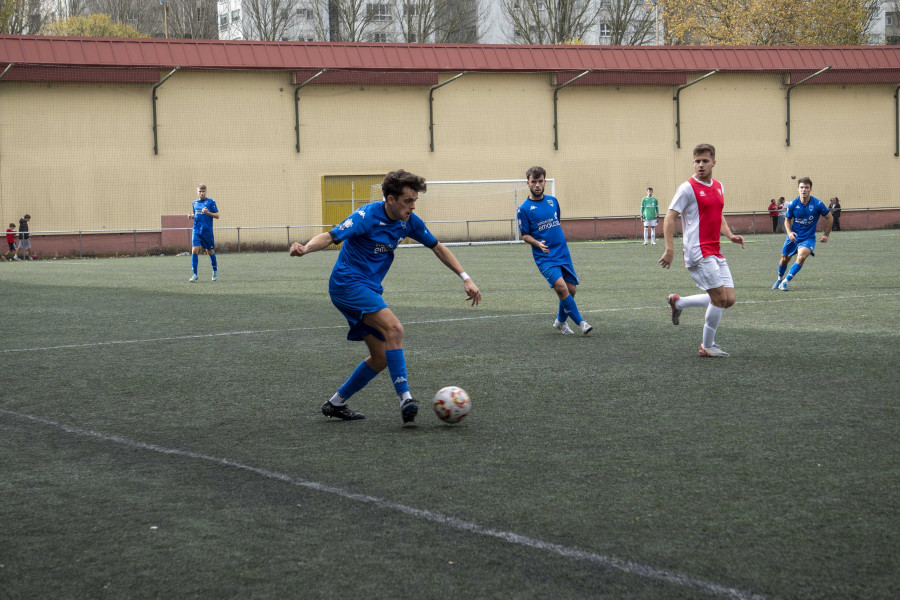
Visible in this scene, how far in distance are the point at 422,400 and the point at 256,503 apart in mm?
Result: 2532

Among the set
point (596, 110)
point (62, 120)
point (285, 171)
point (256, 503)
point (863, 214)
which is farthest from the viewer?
point (863, 214)

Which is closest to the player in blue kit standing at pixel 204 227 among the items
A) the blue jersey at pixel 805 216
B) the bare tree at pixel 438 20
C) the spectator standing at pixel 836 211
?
the blue jersey at pixel 805 216

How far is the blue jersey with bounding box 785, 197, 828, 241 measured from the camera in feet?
49.2

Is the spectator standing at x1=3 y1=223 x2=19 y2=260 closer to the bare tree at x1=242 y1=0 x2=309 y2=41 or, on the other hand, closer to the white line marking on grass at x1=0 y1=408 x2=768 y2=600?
the bare tree at x1=242 y1=0 x2=309 y2=41

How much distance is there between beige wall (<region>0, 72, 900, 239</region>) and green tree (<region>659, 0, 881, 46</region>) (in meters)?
10.3

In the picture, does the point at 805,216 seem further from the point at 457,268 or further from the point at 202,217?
the point at 202,217

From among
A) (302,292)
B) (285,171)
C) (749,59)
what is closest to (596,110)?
(749,59)

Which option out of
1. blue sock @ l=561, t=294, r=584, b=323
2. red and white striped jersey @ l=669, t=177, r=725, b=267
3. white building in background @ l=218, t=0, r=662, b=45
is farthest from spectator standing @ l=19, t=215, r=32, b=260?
red and white striped jersey @ l=669, t=177, r=725, b=267

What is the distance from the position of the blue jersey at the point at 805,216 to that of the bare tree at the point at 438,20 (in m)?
41.1

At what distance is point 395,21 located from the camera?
65812 mm

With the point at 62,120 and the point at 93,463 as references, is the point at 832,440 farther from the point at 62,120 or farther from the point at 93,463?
the point at 62,120

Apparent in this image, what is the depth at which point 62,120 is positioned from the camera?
3350 centimetres

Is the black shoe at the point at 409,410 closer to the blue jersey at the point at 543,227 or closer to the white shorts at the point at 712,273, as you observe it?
the white shorts at the point at 712,273

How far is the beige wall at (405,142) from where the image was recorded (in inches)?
Result: 1328
